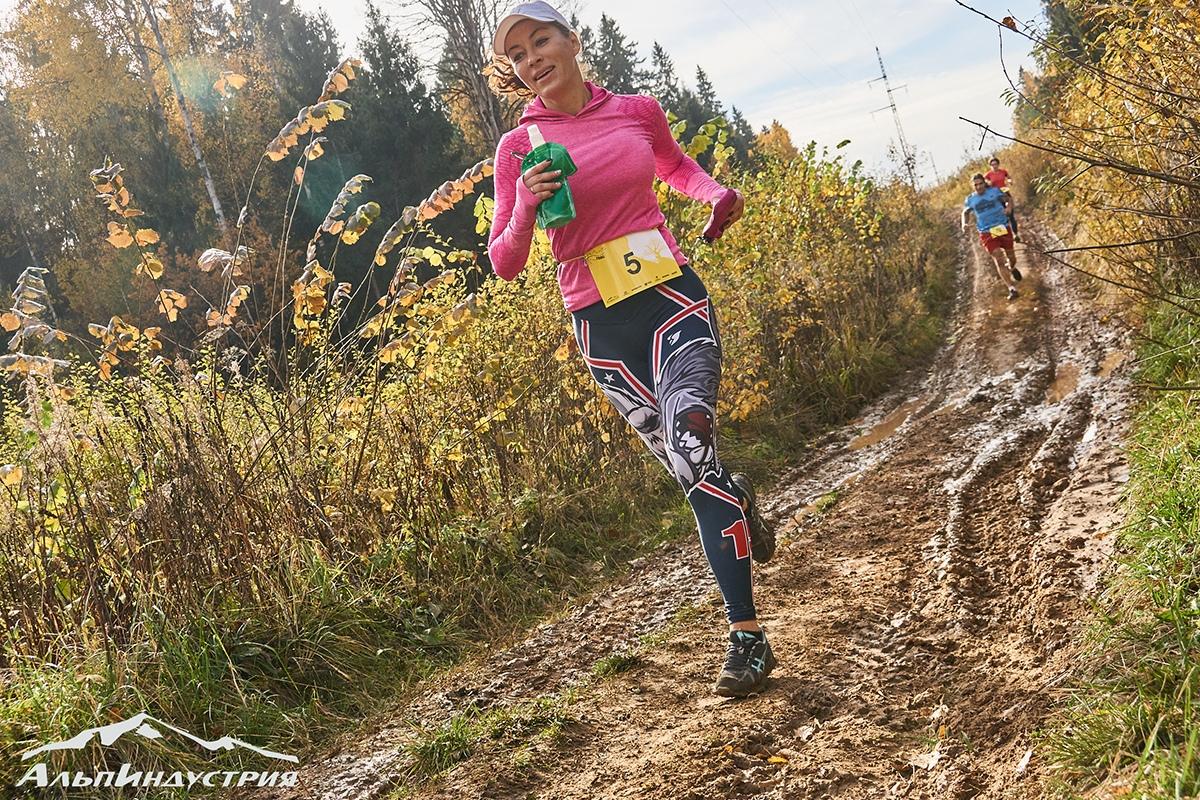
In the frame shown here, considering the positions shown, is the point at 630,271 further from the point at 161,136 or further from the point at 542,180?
the point at 161,136

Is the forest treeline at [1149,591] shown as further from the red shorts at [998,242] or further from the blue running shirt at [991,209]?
the blue running shirt at [991,209]

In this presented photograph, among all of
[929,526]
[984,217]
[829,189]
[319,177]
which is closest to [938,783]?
[929,526]

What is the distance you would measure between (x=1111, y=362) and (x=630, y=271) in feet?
19.3

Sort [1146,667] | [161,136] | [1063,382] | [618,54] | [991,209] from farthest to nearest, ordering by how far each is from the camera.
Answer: [618,54], [161,136], [991,209], [1063,382], [1146,667]

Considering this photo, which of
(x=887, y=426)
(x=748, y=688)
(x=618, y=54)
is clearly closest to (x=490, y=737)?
(x=748, y=688)

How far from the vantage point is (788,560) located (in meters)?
4.06

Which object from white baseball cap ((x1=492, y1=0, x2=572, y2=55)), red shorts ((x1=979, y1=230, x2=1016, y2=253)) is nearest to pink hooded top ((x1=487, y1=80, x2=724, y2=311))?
white baseball cap ((x1=492, y1=0, x2=572, y2=55))

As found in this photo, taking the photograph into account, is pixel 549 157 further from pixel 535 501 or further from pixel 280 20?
pixel 280 20

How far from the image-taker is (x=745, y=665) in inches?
108

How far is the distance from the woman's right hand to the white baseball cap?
52 cm

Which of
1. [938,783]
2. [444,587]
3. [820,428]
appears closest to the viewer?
[938,783]

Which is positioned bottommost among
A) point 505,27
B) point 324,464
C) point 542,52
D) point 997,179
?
point 324,464

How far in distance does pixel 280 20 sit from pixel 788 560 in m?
31.8

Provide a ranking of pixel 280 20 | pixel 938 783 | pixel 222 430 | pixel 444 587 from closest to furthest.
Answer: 1. pixel 938 783
2. pixel 222 430
3. pixel 444 587
4. pixel 280 20
